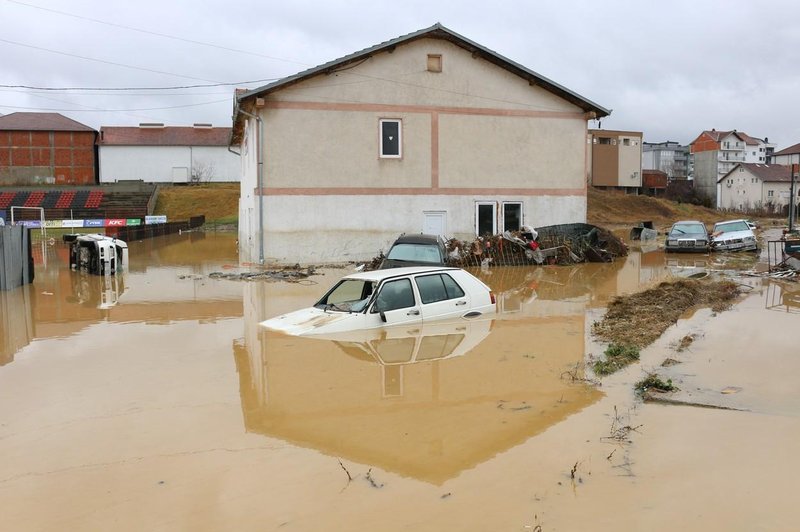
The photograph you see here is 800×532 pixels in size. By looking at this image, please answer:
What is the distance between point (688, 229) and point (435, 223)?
1303 cm

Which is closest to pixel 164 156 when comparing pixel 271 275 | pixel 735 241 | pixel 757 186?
pixel 271 275

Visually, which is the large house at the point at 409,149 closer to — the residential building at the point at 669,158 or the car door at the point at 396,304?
the car door at the point at 396,304

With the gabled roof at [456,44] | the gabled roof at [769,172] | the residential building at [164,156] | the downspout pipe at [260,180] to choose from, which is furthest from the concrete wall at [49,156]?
the gabled roof at [769,172]

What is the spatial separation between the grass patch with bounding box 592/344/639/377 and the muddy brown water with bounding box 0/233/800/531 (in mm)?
227

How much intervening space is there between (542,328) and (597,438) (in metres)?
5.94

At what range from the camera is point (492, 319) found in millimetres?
12961

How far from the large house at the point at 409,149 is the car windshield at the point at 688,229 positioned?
6.43 m

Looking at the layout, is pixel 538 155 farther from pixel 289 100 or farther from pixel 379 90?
pixel 289 100

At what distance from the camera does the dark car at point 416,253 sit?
17.1m

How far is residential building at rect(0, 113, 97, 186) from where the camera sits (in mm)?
68000

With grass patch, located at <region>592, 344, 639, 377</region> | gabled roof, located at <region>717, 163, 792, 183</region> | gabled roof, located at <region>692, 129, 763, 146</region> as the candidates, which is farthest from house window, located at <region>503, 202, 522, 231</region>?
gabled roof, located at <region>692, 129, 763, 146</region>

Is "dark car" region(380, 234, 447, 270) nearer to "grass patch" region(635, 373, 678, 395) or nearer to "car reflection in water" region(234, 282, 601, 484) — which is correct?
"car reflection in water" region(234, 282, 601, 484)

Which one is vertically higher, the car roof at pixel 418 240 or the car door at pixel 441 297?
the car roof at pixel 418 240

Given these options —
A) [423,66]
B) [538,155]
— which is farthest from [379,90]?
[538,155]
